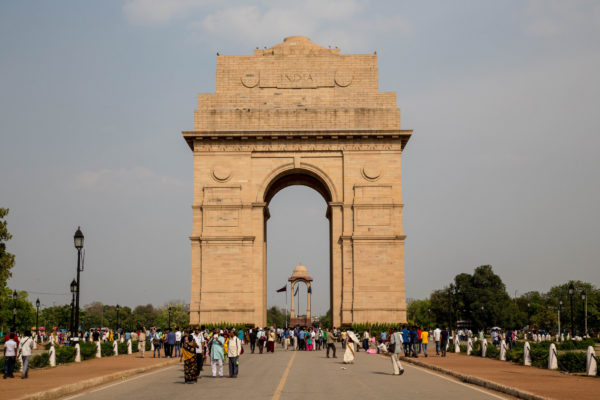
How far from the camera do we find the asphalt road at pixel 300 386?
594 inches

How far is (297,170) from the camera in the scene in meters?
46.5

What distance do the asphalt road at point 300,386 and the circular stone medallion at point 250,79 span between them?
2658 centimetres

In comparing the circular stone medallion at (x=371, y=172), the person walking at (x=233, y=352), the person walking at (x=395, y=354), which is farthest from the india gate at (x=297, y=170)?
the person walking at (x=233, y=352)

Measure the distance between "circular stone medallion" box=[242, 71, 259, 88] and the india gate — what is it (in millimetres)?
65

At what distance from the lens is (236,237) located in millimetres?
44406

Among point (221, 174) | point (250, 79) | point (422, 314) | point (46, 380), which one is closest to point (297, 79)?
point (250, 79)

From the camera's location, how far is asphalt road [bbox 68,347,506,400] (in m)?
15.1

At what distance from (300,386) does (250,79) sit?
32274mm

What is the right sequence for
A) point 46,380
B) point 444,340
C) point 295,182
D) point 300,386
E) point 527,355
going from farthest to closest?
point 295,182 < point 444,340 < point 527,355 < point 46,380 < point 300,386

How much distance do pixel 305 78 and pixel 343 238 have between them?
1075cm

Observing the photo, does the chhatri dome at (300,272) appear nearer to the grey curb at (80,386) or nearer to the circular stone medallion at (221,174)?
the circular stone medallion at (221,174)

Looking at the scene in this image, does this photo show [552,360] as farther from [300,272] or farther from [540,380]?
[300,272]

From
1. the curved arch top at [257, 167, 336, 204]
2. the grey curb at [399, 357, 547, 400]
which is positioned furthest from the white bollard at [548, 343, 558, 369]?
the curved arch top at [257, 167, 336, 204]

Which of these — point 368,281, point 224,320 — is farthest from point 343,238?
point 224,320
